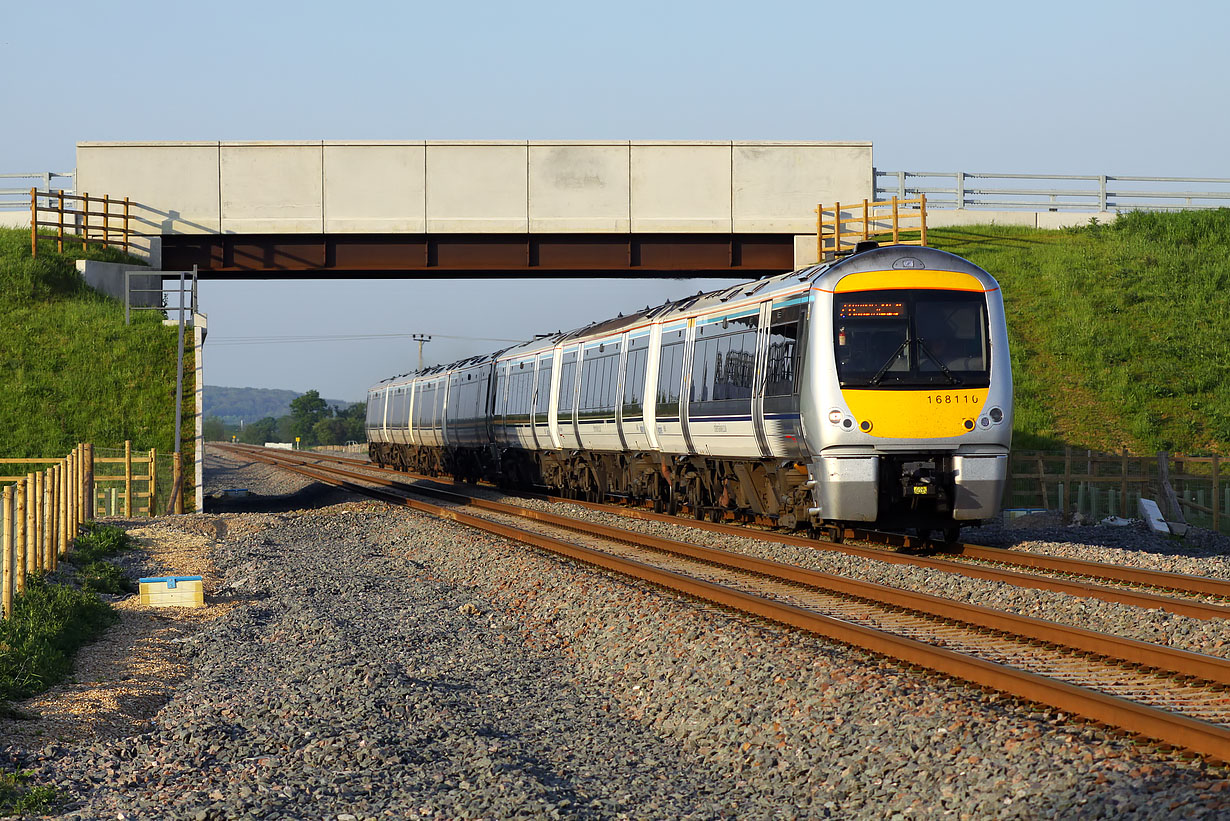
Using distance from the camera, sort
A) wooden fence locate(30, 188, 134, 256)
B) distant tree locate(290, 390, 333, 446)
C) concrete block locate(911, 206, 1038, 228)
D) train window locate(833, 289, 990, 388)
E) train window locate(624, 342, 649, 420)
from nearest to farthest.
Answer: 1. train window locate(833, 289, 990, 388)
2. train window locate(624, 342, 649, 420)
3. wooden fence locate(30, 188, 134, 256)
4. concrete block locate(911, 206, 1038, 228)
5. distant tree locate(290, 390, 333, 446)

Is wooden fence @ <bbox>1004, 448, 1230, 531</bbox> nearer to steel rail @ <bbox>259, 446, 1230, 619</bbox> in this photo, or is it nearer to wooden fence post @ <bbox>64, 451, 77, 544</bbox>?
steel rail @ <bbox>259, 446, 1230, 619</bbox>

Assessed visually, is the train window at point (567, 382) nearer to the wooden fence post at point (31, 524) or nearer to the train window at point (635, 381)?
the train window at point (635, 381)

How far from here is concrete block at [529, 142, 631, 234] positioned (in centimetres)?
3491

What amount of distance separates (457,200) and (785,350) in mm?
20672

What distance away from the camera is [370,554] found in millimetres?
17969

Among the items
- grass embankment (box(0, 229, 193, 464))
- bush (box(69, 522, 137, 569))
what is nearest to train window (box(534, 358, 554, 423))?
grass embankment (box(0, 229, 193, 464))

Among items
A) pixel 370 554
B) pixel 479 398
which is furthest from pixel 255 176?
pixel 370 554

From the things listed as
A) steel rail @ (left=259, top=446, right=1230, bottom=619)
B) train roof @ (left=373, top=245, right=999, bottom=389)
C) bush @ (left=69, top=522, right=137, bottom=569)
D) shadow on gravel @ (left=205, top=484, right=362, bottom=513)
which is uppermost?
train roof @ (left=373, top=245, right=999, bottom=389)

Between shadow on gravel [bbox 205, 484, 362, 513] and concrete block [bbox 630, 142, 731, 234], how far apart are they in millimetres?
10946

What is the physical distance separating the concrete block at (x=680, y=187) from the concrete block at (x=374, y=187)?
5.94 m

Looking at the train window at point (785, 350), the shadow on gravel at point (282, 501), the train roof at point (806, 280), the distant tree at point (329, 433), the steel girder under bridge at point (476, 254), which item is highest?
the steel girder under bridge at point (476, 254)

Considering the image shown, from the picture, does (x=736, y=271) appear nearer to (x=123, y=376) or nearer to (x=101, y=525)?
(x=123, y=376)

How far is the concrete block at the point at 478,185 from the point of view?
1371 inches

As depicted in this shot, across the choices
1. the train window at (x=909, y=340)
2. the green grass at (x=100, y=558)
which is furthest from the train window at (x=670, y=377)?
the green grass at (x=100, y=558)
